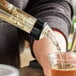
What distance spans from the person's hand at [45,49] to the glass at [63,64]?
73mm

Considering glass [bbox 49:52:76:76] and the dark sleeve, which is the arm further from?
glass [bbox 49:52:76:76]

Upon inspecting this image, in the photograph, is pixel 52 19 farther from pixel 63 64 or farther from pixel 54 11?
pixel 63 64

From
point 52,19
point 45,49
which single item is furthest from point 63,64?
point 52,19

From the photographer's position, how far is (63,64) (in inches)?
24.5

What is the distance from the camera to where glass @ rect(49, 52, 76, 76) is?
1.99 ft

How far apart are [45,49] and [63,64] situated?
0.60 feet

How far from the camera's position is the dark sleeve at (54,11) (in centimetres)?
95

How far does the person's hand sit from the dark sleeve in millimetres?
62

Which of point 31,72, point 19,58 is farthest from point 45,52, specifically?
point 19,58

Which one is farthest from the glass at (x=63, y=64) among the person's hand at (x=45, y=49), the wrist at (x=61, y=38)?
the wrist at (x=61, y=38)

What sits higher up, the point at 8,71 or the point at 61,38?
the point at 61,38

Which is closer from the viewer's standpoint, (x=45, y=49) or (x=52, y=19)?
(x=45, y=49)

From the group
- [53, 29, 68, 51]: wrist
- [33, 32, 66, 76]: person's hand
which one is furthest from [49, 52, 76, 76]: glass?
[53, 29, 68, 51]: wrist

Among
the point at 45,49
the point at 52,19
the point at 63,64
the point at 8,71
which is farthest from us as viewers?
the point at 52,19
